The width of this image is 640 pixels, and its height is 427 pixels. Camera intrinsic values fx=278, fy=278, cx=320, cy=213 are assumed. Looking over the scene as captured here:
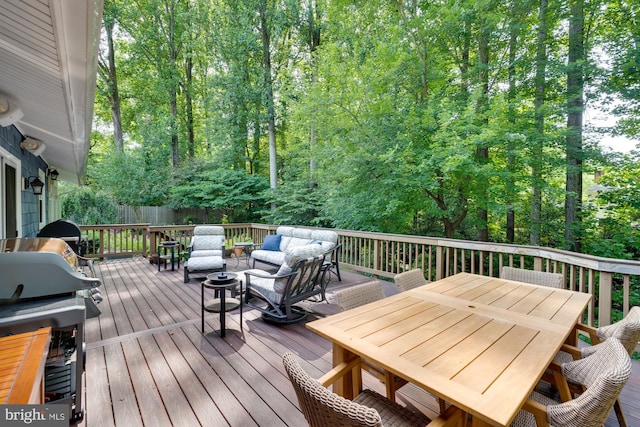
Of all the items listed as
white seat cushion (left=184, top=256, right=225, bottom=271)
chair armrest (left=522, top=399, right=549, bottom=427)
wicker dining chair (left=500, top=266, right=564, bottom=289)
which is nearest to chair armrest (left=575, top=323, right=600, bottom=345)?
wicker dining chair (left=500, top=266, right=564, bottom=289)

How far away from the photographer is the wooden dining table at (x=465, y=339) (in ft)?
3.88

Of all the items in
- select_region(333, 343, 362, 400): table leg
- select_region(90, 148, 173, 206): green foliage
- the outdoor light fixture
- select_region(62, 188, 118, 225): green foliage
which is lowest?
select_region(333, 343, 362, 400): table leg

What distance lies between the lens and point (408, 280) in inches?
107

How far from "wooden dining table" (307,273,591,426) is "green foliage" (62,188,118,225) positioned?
12675 mm

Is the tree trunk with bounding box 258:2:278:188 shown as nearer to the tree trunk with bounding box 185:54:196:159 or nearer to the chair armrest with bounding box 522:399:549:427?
the tree trunk with bounding box 185:54:196:159

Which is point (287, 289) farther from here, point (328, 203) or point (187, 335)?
point (328, 203)

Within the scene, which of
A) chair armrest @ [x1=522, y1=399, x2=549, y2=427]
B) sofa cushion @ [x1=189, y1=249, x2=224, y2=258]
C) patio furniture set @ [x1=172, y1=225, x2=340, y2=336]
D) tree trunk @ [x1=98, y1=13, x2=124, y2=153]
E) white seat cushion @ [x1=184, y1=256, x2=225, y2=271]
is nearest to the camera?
chair armrest @ [x1=522, y1=399, x2=549, y2=427]

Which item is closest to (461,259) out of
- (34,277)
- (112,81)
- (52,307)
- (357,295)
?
(357,295)

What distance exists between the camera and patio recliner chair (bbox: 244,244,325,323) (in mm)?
3439

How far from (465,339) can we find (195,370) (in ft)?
7.39

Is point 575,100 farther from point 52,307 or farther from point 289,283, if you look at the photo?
point 52,307

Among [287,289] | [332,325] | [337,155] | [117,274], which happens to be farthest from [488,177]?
[117,274]

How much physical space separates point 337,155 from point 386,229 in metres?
2.33

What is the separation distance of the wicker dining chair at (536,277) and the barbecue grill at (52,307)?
3.92 metres
